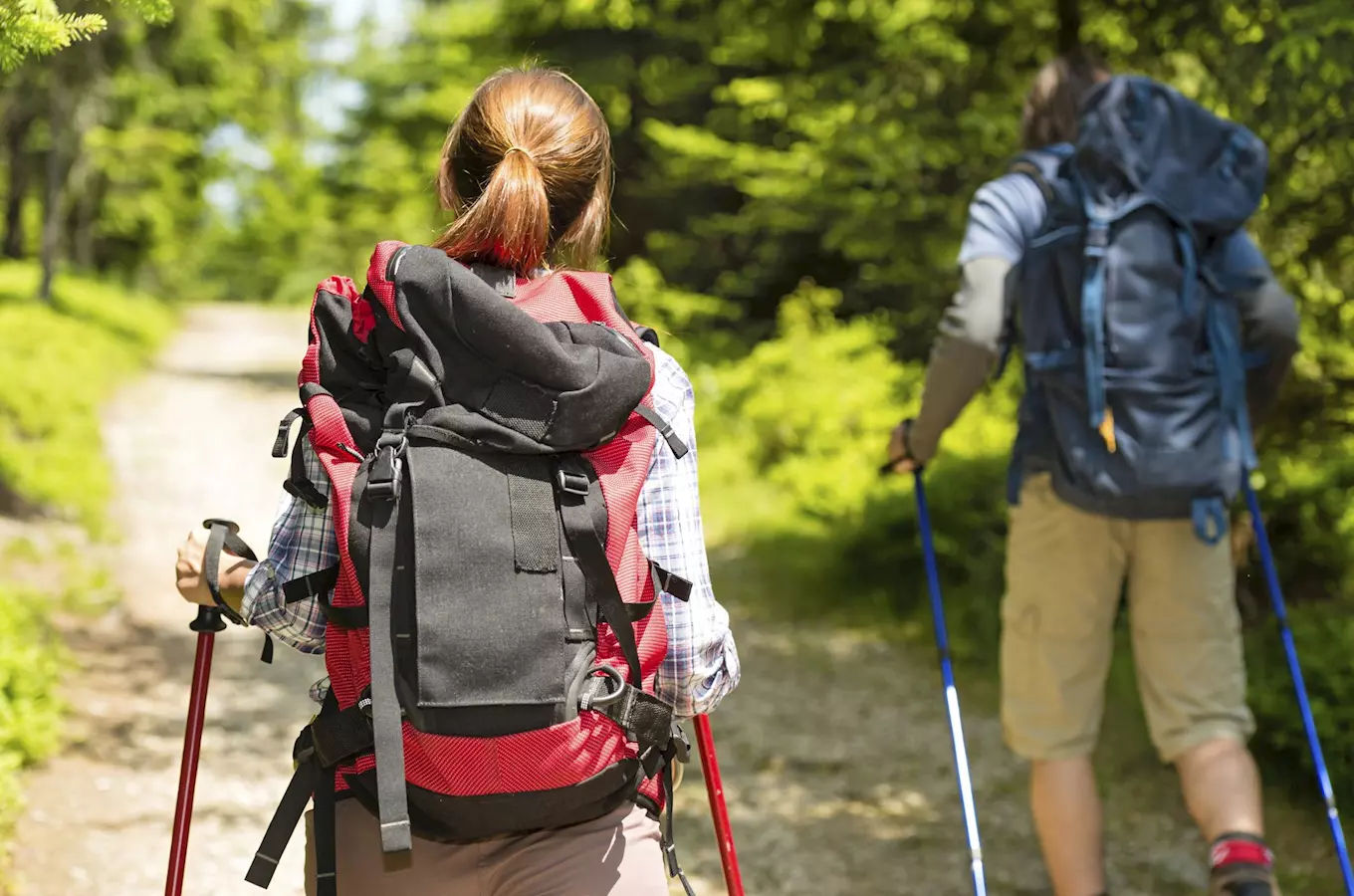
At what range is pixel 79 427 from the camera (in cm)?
1160

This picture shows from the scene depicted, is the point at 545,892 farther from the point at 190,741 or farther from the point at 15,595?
the point at 15,595

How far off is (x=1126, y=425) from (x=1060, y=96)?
3.27ft

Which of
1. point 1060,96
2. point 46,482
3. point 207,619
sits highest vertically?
point 1060,96

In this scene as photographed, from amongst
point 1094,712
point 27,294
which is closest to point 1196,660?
point 1094,712

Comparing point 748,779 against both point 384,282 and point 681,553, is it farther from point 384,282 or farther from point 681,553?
point 384,282

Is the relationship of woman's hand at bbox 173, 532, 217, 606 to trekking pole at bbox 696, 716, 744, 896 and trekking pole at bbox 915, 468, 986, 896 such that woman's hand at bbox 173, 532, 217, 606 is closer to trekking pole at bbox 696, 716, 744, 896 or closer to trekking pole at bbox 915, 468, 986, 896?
trekking pole at bbox 696, 716, 744, 896

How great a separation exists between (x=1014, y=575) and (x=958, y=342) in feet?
2.13

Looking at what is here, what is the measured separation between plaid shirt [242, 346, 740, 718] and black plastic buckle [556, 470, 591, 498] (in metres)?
0.12

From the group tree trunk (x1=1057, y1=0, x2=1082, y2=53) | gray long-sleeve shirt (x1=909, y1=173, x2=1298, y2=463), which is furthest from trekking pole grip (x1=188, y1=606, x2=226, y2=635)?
tree trunk (x1=1057, y1=0, x2=1082, y2=53)

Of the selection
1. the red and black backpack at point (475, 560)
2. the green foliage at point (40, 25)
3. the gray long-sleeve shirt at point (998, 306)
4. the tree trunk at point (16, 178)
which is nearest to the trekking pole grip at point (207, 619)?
the red and black backpack at point (475, 560)

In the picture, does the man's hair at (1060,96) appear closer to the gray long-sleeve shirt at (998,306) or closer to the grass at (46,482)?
the gray long-sleeve shirt at (998,306)

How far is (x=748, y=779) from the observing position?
5602 millimetres

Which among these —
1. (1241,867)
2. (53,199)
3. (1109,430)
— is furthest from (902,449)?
(53,199)

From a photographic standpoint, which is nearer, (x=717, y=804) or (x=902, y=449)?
(x=717, y=804)
